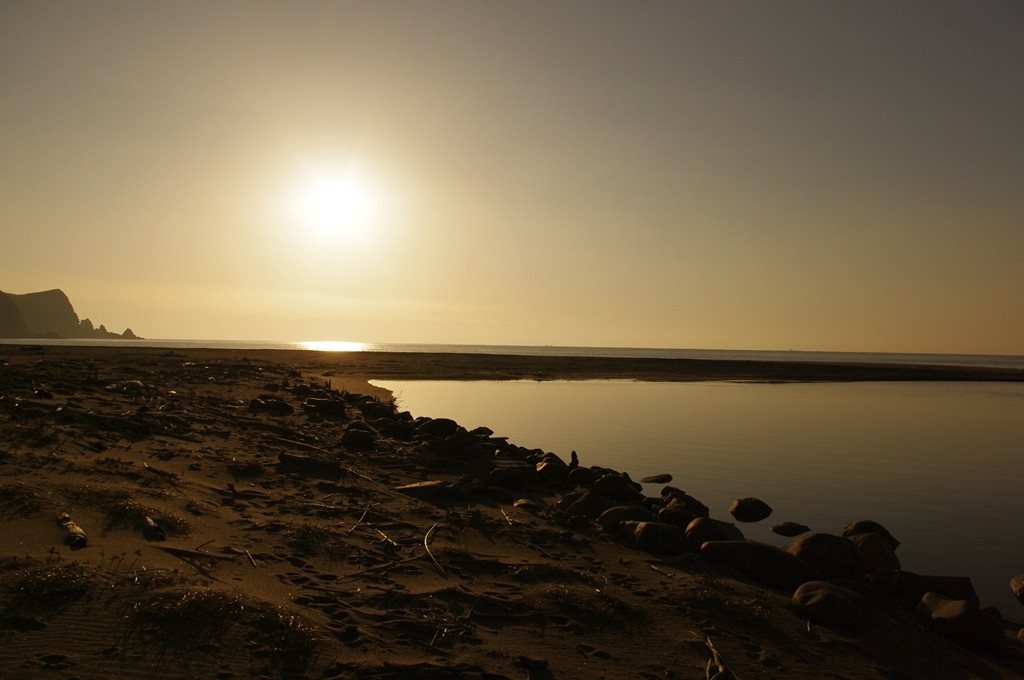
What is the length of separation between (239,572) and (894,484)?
1477 cm

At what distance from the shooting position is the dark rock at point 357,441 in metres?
14.8

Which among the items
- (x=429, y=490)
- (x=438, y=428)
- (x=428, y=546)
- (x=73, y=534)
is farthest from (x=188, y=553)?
(x=438, y=428)

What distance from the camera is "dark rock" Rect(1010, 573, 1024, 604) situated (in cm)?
862

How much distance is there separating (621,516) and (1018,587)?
213 inches

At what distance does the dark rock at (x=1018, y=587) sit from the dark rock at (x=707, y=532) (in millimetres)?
3558

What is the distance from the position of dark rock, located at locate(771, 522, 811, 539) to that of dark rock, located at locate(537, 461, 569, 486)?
13.5ft

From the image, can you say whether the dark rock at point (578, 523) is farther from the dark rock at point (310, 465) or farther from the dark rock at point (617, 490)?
the dark rock at point (310, 465)

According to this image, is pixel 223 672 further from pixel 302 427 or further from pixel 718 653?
pixel 302 427

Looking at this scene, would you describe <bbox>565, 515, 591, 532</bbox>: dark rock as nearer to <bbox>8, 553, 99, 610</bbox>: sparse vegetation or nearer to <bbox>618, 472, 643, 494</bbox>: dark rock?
<bbox>618, 472, 643, 494</bbox>: dark rock

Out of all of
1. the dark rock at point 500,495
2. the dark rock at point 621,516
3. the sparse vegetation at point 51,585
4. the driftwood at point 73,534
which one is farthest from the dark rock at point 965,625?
the driftwood at point 73,534

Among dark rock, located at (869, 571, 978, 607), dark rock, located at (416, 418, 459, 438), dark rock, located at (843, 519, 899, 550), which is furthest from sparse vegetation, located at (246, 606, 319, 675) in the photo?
dark rock, located at (416, 418, 459, 438)

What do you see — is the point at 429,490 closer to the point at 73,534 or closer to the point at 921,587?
the point at 73,534

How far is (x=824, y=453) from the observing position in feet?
63.1

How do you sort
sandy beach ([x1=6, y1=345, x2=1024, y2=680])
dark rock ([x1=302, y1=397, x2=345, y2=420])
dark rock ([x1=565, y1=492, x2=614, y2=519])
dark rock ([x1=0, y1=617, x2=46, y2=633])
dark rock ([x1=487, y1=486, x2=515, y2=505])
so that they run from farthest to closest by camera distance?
dark rock ([x1=302, y1=397, x2=345, y2=420]) → dark rock ([x1=487, y1=486, x2=515, y2=505]) → dark rock ([x1=565, y1=492, x2=614, y2=519]) → sandy beach ([x1=6, y1=345, x2=1024, y2=680]) → dark rock ([x1=0, y1=617, x2=46, y2=633])
